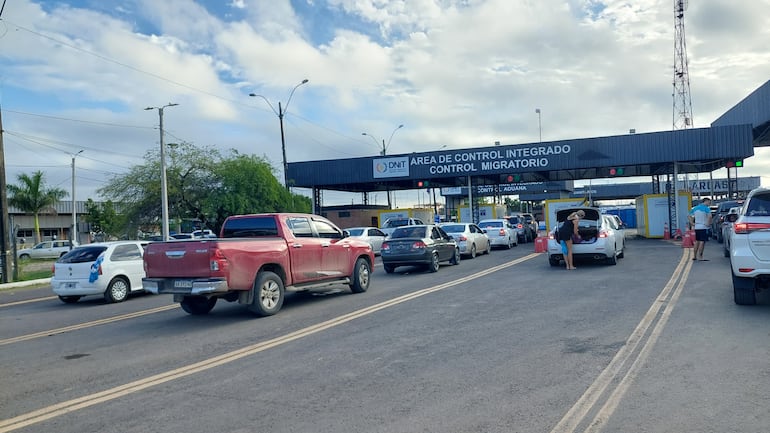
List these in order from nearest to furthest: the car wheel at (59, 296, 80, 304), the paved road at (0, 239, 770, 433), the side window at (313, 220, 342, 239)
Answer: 1. the paved road at (0, 239, 770, 433)
2. the side window at (313, 220, 342, 239)
3. the car wheel at (59, 296, 80, 304)

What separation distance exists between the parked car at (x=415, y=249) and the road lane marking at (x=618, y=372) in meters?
8.00

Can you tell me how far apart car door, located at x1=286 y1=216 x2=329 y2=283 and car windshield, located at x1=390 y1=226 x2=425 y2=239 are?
6.30 meters

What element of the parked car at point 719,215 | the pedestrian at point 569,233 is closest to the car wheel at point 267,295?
the pedestrian at point 569,233

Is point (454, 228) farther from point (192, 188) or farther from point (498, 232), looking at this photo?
point (192, 188)

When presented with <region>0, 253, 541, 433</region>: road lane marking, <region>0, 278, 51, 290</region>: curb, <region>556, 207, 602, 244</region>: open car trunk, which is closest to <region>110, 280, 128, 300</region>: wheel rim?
<region>0, 253, 541, 433</region>: road lane marking

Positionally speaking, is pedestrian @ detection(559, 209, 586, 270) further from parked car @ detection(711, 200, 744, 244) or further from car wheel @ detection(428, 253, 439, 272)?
parked car @ detection(711, 200, 744, 244)

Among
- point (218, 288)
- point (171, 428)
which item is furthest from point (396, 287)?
point (171, 428)

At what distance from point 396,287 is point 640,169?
27.8 meters

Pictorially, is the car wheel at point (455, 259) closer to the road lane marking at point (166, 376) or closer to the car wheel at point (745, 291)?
the road lane marking at point (166, 376)

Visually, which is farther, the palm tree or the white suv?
the palm tree

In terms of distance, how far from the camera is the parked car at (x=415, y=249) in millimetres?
18047

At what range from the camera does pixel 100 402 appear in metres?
5.87

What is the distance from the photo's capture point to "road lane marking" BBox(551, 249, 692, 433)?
4883mm

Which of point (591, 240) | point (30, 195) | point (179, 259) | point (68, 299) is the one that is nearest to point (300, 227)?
point (179, 259)
